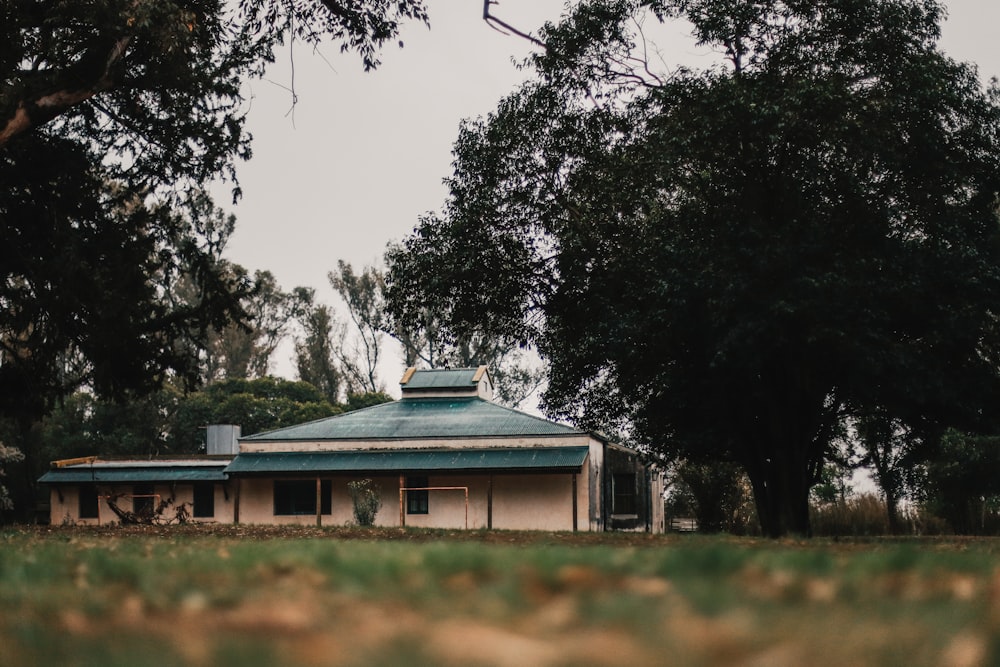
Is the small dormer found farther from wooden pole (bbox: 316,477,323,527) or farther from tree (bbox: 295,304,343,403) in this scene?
tree (bbox: 295,304,343,403)

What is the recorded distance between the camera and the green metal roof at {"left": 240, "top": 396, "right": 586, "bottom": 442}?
37.8m

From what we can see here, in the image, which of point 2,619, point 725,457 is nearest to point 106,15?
point 2,619

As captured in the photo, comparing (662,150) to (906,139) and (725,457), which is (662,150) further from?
A: (725,457)

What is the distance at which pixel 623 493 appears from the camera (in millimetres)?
42000

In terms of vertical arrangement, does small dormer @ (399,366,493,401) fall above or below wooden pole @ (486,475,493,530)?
above

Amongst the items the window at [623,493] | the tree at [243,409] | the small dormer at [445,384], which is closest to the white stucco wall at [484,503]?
the window at [623,493]

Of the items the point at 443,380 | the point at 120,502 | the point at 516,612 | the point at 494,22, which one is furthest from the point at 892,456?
the point at 516,612

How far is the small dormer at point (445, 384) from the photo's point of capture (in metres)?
42.8

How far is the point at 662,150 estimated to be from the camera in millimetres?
17766

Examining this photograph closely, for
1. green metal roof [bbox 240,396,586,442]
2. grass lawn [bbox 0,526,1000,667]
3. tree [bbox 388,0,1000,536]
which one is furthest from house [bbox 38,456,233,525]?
grass lawn [bbox 0,526,1000,667]

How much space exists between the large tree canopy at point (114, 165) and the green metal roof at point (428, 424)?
17.7m

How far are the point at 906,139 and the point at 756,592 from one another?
16.7 metres

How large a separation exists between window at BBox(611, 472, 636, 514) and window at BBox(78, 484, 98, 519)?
73.7ft

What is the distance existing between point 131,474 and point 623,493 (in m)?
21.0
